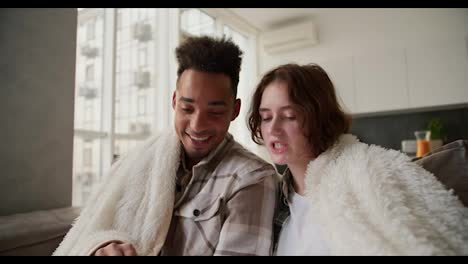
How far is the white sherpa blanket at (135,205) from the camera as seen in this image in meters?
0.73

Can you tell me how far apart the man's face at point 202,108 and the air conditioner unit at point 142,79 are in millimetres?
2036

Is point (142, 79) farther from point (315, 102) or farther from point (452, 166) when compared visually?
point (452, 166)

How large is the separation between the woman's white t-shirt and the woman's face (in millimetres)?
118

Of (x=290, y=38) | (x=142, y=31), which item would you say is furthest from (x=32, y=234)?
(x=290, y=38)

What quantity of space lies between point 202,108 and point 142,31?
229 centimetres

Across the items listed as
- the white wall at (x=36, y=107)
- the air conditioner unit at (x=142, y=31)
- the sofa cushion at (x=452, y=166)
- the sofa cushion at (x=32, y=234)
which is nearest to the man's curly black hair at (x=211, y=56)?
the sofa cushion at (x=452, y=166)

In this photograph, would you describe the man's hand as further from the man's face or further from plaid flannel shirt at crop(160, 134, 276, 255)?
the man's face

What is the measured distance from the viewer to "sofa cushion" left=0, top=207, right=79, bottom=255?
89cm

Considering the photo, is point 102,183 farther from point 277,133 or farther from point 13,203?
point 13,203

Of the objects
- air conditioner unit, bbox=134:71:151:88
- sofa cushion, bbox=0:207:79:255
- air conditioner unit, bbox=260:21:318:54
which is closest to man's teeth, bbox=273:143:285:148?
sofa cushion, bbox=0:207:79:255

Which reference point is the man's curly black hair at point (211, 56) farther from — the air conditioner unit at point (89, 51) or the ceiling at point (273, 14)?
the ceiling at point (273, 14)

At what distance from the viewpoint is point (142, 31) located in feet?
9.09
